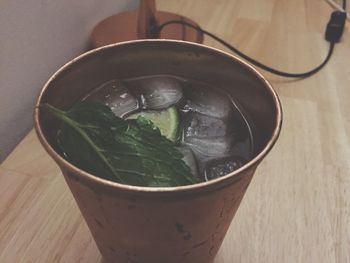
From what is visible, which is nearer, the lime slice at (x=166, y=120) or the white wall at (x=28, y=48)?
the lime slice at (x=166, y=120)

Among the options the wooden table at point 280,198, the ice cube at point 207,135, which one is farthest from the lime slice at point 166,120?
the wooden table at point 280,198

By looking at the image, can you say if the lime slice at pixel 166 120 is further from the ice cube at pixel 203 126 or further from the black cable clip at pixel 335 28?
the black cable clip at pixel 335 28

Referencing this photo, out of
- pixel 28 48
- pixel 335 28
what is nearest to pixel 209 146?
pixel 28 48

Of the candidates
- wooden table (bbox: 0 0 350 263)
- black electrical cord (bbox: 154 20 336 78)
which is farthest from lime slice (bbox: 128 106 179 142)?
black electrical cord (bbox: 154 20 336 78)

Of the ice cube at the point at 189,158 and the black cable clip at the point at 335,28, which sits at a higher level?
the ice cube at the point at 189,158

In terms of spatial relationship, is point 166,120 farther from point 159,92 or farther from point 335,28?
point 335,28

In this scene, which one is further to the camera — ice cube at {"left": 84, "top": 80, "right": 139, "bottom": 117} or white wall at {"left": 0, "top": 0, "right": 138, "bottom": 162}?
white wall at {"left": 0, "top": 0, "right": 138, "bottom": 162}

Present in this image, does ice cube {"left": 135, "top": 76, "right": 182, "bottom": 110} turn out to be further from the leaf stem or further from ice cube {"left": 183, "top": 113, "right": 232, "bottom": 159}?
the leaf stem
